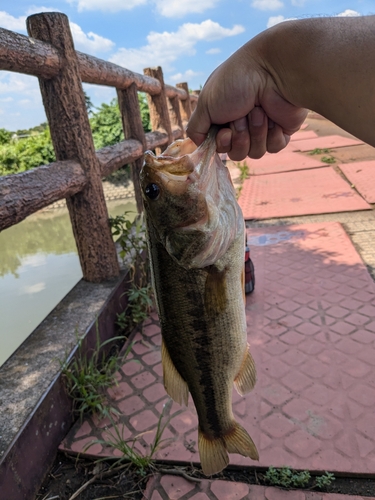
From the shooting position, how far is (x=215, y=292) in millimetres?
1661

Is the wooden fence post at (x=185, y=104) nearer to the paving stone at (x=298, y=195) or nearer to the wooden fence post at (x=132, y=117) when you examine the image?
the paving stone at (x=298, y=195)

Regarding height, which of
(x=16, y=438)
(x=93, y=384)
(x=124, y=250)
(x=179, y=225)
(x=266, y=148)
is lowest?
(x=93, y=384)

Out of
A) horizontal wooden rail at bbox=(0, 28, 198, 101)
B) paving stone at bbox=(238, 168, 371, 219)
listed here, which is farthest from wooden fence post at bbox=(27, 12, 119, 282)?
paving stone at bbox=(238, 168, 371, 219)

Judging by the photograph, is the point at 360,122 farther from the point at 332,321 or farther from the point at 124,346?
the point at 124,346

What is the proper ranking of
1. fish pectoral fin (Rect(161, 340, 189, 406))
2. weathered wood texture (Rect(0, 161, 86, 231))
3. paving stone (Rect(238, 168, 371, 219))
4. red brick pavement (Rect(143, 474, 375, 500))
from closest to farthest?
1. fish pectoral fin (Rect(161, 340, 189, 406))
2. red brick pavement (Rect(143, 474, 375, 500))
3. weathered wood texture (Rect(0, 161, 86, 231))
4. paving stone (Rect(238, 168, 371, 219))

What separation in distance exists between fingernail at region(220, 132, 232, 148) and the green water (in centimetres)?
422

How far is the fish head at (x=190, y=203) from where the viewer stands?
150 centimetres

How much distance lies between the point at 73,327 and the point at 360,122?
268 centimetres

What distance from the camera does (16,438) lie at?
2.25 meters

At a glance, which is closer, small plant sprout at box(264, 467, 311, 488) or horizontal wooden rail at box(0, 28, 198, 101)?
small plant sprout at box(264, 467, 311, 488)

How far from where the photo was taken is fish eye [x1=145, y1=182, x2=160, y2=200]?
4.95 feet

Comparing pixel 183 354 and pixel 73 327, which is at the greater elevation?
pixel 183 354

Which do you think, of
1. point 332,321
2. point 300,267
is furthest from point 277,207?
point 332,321

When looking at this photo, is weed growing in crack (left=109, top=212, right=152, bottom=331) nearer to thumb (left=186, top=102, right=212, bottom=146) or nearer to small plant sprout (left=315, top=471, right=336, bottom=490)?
small plant sprout (left=315, top=471, right=336, bottom=490)
